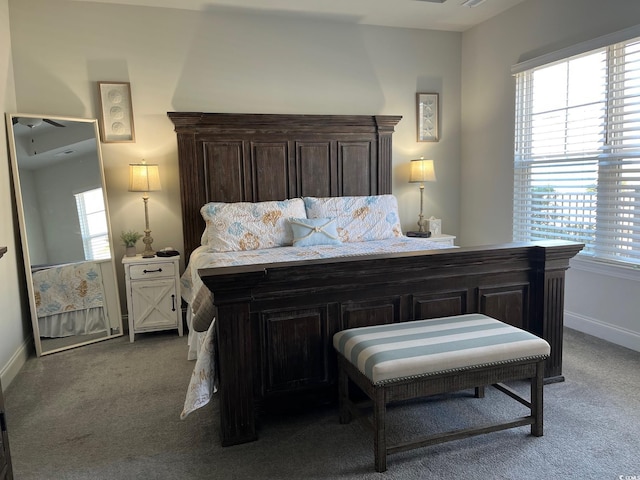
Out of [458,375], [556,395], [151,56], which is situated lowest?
[556,395]

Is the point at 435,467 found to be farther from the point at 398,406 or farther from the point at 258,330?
the point at 258,330

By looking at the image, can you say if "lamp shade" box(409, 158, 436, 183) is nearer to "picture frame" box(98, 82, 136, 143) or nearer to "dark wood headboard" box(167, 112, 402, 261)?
"dark wood headboard" box(167, 112, 402, 261)

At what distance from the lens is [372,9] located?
413 centimetres

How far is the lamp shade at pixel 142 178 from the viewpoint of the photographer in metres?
3.82

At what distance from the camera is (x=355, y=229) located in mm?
3902

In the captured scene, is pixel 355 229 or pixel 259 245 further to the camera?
pixel 355 229

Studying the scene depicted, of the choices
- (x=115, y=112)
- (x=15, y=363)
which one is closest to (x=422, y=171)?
(x=115, y=112)

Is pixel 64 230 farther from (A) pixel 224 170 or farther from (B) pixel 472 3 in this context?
(B) pixel 472 3

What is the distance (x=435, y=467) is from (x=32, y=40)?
4.09m

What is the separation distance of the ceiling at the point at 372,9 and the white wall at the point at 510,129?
23cm

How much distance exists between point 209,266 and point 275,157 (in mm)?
1537

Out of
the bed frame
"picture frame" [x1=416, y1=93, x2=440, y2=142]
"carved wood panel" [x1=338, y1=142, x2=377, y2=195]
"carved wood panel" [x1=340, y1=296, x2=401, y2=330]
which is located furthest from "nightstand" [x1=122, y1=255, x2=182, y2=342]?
"picture frame" [x1=416, y1=93, x2=440, y2=142]

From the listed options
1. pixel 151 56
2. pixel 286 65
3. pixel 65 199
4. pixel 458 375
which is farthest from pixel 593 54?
pixel 65 199

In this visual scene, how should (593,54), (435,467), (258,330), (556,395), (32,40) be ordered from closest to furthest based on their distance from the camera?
(435,467)
(258,330)
(556,395)
(593,54)
(32,40)
